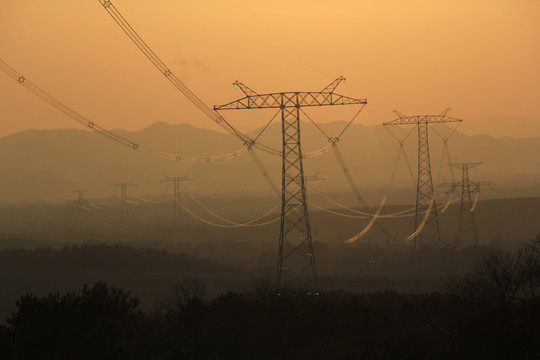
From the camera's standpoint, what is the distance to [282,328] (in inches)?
1986

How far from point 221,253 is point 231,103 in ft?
463

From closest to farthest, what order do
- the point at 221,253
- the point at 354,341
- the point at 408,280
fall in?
the point at 354,341 < the point at 408,280 < the point at 221,253

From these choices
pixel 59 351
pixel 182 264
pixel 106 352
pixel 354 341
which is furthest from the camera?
pixel 182 264

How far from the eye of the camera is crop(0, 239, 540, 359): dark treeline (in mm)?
39906

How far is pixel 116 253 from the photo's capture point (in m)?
156

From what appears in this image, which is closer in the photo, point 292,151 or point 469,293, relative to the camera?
point 469,293

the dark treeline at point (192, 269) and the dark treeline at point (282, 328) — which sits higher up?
the dark treeline at point (192, 269)

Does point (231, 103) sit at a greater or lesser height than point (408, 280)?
greater

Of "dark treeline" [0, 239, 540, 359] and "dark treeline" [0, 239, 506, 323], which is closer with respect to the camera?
"dark treeline" [0, 239, 540, 359]

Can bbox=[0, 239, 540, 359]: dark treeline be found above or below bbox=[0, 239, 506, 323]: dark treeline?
below

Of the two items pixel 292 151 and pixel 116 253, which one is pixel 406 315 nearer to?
pixel 292 151

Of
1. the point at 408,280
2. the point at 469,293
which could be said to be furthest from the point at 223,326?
the point at 408,280

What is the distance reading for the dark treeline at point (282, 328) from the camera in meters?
39.9

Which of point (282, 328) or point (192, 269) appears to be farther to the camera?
point (192, 269)
